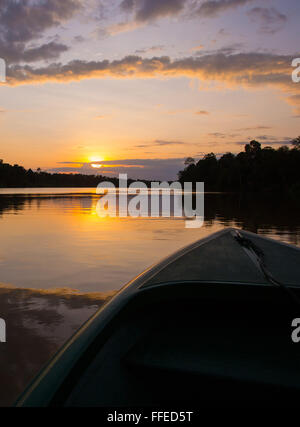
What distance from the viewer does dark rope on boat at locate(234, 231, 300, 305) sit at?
2759 millimetres

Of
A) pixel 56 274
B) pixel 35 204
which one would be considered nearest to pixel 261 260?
pixel 56 274

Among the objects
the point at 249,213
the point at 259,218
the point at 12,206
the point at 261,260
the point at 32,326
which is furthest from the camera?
the point at 12,206

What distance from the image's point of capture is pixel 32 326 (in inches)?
196

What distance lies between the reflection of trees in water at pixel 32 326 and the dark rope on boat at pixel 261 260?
2464 mm

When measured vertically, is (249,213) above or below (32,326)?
above

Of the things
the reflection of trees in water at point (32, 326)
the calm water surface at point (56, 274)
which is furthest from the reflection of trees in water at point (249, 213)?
the reflection of trees in water at point (32, 326)

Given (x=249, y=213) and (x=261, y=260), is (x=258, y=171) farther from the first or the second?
(x=261, y=260)

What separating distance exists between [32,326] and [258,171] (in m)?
86.5

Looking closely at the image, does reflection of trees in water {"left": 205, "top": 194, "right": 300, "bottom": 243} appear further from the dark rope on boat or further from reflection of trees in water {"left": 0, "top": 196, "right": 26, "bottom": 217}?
reflection of trees in water {"left": 0, "top": 196, "right": 26, "bottom": 217}

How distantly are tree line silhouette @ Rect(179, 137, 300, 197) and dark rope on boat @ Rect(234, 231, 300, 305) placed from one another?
Result: 55.1 m

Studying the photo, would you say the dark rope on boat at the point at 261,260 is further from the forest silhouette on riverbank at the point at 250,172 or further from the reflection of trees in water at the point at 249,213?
the forest silhouette on riverbank at the point at 250,172

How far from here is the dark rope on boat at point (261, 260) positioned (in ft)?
9.05

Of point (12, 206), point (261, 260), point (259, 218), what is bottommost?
point (259, 218)

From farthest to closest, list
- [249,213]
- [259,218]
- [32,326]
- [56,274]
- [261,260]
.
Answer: [249,213] → [259,218] → [56,274] → [32,326] → [261,260]
